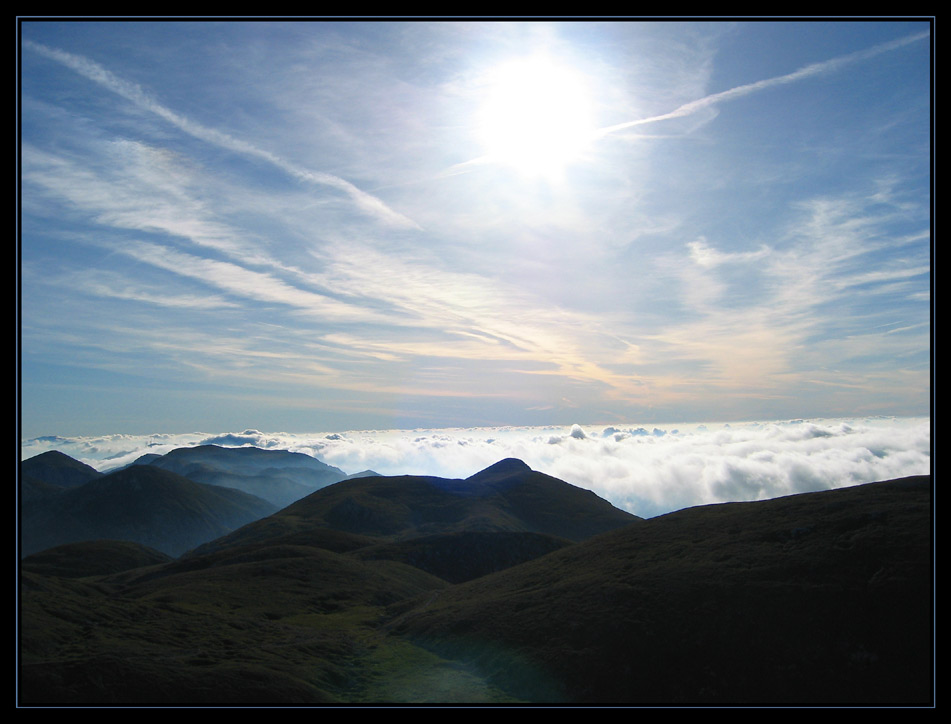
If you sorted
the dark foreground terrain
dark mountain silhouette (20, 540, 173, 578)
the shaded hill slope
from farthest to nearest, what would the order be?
dark mountain silhouette (20, 540, 173, 578) → the shaded hill slope → the dark foreground terrain

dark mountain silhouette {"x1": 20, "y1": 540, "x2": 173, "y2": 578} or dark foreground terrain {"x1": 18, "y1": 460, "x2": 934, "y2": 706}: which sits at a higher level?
dark foreground terrain {"x1": 18, "y1": 460, "x2": 934, "y2": 706}

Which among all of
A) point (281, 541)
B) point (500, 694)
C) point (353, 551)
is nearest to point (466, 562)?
point (353, 551)

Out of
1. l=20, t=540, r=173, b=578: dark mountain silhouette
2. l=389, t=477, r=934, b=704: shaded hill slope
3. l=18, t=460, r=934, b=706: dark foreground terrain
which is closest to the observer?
l=18, t=460, r=934, b=706: dark foreground terrain

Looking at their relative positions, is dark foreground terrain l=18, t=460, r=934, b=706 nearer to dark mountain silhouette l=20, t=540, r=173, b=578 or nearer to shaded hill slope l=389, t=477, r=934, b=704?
shaded hill slope l=389, t=477, r=934, b=704

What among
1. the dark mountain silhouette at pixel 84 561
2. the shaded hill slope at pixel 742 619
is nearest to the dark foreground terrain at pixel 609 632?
the shaded hill slope at pixel 742 619

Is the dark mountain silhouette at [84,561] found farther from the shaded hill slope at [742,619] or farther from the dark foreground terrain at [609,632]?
the shaded hill slope at [742,619]

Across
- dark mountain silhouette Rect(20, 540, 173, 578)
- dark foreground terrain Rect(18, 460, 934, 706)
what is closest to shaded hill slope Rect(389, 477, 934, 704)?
dark foreground terrain Rect(18, 460, 934, 706)
